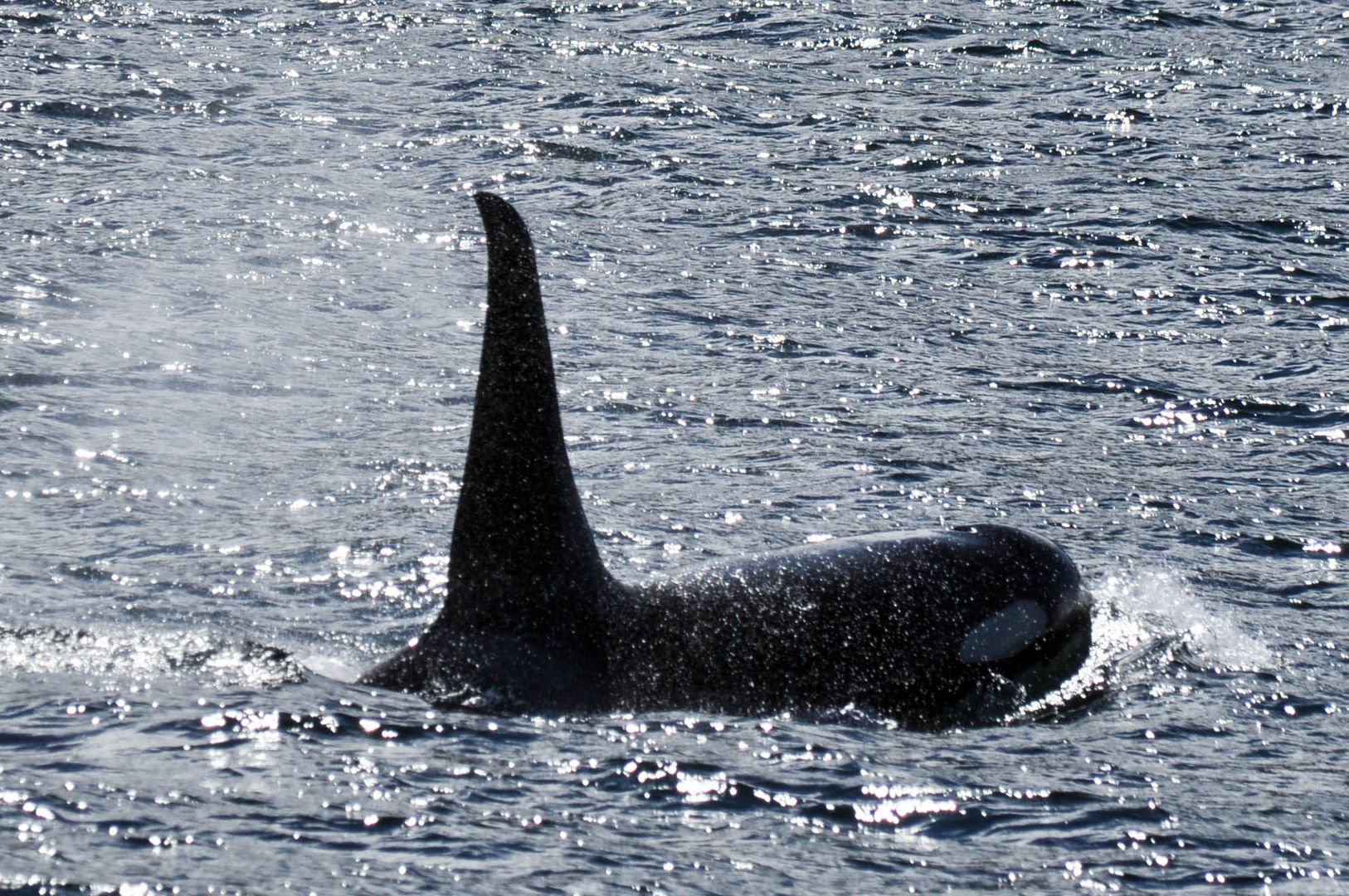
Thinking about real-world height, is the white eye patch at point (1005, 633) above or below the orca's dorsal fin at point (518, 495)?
below

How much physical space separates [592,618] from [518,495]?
0.49m

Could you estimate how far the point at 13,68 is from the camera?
19.7m

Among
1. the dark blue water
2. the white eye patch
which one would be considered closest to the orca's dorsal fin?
the dark blue water

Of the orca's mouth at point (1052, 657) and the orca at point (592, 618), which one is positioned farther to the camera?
the orca's mouth at point (1052, 657)

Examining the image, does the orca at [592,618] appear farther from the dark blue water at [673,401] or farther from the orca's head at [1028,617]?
the dark blue water at [673,401]

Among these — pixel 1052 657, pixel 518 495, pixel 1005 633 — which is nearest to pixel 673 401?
pixel 1052 657

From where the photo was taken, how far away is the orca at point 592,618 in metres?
6.44

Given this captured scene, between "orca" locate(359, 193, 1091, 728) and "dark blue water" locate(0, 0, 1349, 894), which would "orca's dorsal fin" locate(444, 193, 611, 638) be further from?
"dark blue water" locate(0, 0, 1349, 894)

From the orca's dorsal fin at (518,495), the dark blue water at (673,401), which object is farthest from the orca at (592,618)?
the dark blue water at (673,401)

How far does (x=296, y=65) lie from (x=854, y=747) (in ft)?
53.0

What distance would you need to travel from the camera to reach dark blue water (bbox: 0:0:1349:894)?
573 centimetres

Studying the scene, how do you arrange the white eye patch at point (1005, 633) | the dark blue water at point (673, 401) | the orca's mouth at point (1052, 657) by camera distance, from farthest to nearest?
the orca's mouth at point (1052, 657) < the white eye patch at point (1005, 633) < the dark blue water at point (673, 401)

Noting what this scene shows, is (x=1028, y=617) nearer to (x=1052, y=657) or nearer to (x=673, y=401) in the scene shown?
(x=1052, y=657)

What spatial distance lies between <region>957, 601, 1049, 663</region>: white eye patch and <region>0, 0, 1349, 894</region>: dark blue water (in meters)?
0.29
